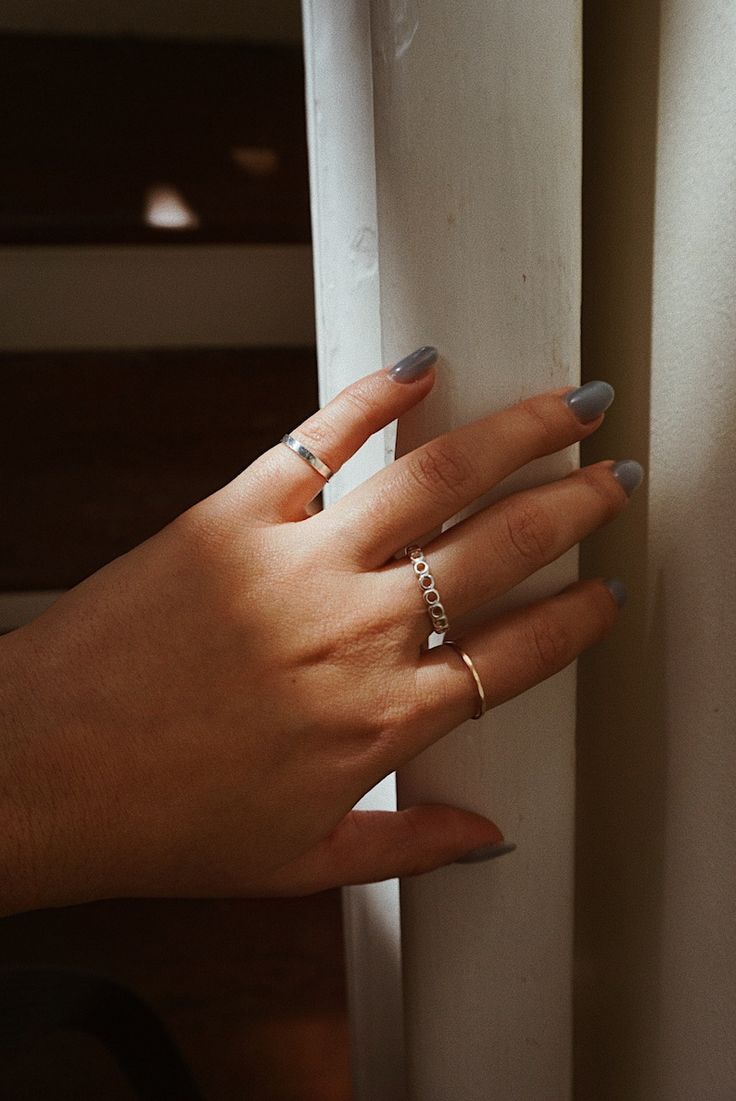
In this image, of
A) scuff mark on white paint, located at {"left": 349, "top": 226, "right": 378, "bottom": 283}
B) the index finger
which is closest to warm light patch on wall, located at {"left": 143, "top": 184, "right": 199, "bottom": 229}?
scuff mark on white paint, located at {"left": 349, "top": 226, "right": 378, "bottom": 283}

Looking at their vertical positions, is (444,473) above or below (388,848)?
above

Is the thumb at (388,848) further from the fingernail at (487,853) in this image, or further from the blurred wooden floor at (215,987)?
the blurred wooden floor at (215,987)

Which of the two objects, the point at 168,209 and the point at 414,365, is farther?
the point at 168,209

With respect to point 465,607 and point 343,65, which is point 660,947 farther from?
point 343,65

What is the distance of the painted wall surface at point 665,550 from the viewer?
0.30m

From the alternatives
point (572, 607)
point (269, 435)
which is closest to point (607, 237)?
point (572, 607)

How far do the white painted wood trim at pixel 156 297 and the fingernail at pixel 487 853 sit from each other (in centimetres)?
75

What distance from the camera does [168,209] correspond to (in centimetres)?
95

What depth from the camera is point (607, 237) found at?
0.38m

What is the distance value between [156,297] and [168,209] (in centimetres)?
11

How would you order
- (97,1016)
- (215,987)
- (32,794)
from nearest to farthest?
(32,794) < (97,1016) < (215,987)

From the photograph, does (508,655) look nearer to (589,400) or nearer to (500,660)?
(500,660)

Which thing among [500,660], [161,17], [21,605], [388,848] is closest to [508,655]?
[500,660]

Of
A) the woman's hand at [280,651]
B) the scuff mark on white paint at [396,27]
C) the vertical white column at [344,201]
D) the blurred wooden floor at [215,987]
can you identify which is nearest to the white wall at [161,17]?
the vertical white column at [344,201]
